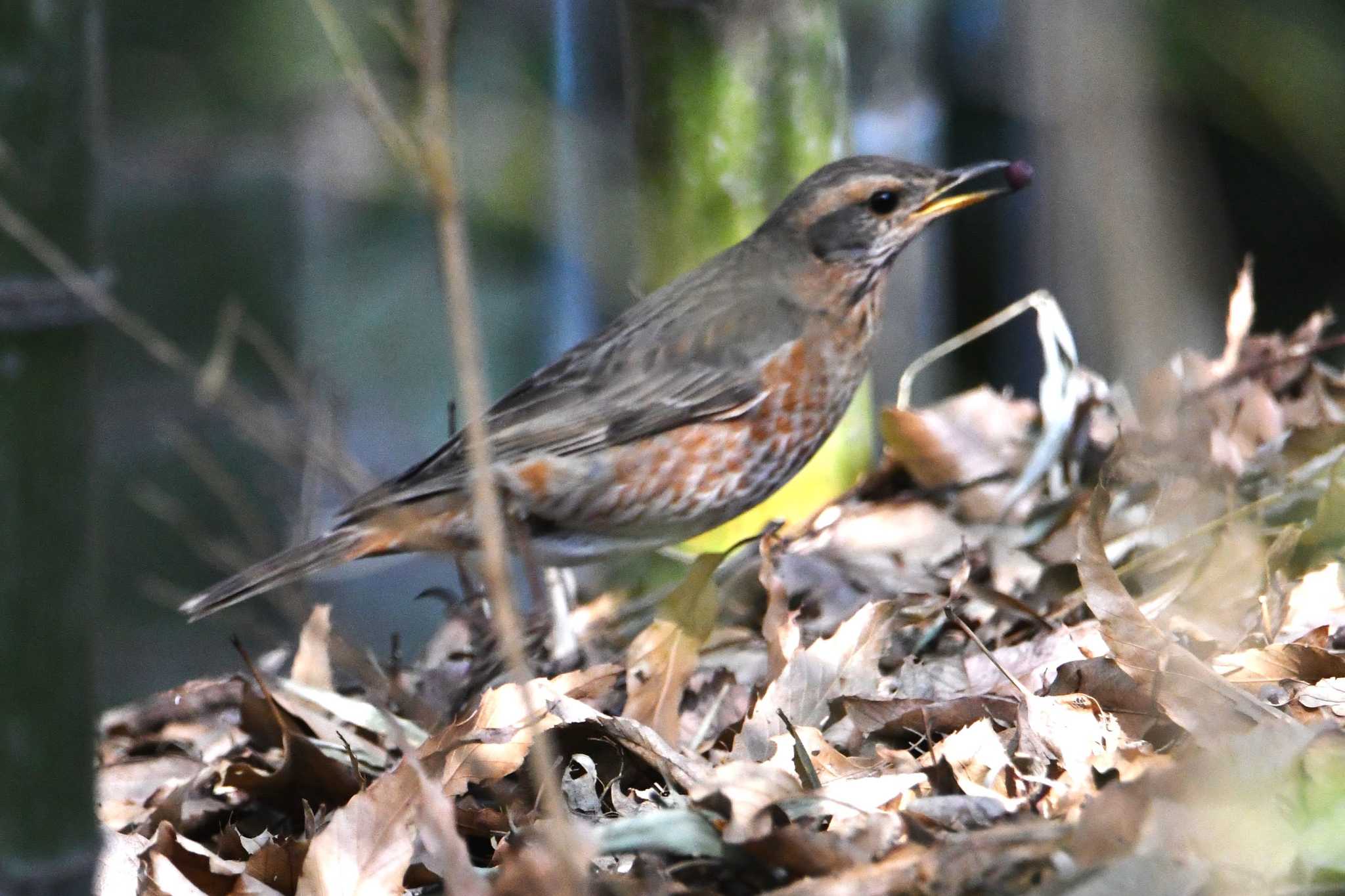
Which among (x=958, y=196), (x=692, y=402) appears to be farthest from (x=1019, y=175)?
(x=692, y=402)

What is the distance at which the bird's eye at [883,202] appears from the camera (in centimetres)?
396

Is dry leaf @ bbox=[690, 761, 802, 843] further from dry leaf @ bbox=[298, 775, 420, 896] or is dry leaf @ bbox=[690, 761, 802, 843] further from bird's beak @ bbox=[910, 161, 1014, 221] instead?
bird's beak @ bbox=[910, 161, 1014, 221]

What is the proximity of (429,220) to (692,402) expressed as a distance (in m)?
3.34

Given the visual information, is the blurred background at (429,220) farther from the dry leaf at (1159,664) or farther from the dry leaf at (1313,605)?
the dry leaf at (1313,605)

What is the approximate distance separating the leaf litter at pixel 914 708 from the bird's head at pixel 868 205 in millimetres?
395

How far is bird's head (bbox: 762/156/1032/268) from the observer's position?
3.88 m

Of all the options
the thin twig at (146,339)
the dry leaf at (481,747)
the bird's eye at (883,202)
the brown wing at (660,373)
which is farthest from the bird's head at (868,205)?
the thin twig at (146,339)

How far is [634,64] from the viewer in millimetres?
3914

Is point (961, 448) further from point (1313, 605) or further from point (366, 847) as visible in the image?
point (366, 847)

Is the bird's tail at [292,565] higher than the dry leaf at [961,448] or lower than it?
higher

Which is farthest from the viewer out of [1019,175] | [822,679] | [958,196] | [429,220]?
[429,220]

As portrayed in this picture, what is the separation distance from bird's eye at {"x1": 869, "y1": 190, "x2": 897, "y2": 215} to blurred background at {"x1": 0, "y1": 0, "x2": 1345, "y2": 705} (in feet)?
0.73

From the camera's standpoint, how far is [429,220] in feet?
22.7

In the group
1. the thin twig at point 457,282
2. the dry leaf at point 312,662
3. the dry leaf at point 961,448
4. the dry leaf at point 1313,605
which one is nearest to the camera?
the thin twig at point 457,282
